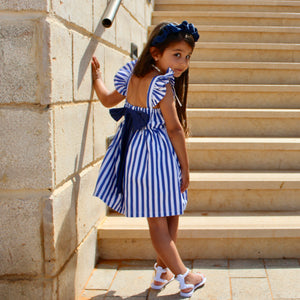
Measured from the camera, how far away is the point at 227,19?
515cm

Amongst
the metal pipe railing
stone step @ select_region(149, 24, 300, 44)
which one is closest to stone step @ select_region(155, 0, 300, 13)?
stone step @ select_region(149, 24, 300, 44)

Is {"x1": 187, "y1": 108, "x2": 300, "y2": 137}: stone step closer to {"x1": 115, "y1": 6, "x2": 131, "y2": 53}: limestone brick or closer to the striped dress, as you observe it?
{"x1": 115, "y1": 6, "x2": 131, "y2": 53}: limestone brick

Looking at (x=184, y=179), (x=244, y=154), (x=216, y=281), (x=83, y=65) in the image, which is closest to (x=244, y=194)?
(x=244, y=154)

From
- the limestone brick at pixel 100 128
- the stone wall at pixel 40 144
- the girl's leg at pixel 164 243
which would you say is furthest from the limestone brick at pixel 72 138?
A: the girl's leg at pixel 164 243

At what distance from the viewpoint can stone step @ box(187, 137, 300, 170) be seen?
3.39 m

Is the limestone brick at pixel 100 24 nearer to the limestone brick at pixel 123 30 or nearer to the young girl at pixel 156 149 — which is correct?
the limestone brick at pixel 123 30

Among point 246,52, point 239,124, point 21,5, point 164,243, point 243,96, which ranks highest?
point 246,52

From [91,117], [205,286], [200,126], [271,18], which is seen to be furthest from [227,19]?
[205,286]

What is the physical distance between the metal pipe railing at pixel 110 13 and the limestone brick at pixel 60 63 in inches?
14.9

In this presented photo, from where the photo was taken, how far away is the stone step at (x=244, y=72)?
426 centimetres

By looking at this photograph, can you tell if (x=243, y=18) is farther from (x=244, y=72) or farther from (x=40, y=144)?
(x=40, y=144)

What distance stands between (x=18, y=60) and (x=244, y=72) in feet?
9.35

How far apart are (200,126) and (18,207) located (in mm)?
2101

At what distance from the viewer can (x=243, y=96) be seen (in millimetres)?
4016
